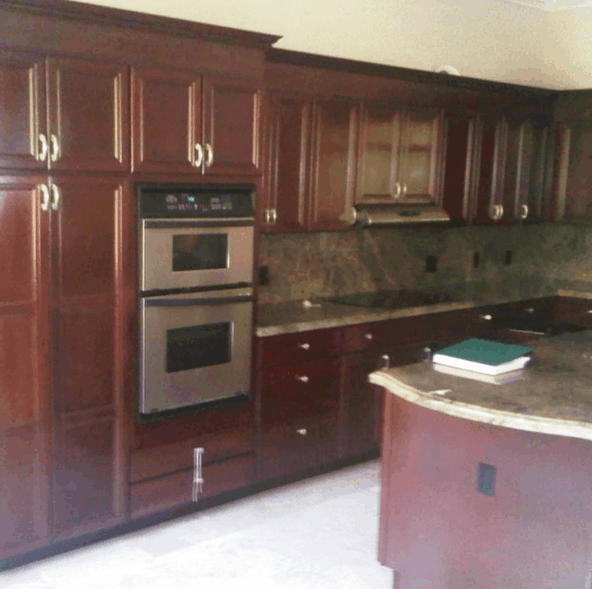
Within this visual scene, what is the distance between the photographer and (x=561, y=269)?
6176 mm

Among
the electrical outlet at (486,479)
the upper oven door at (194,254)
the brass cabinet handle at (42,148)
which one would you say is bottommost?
the electrical outlet at (486,479)

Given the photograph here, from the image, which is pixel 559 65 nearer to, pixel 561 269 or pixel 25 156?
pixel 561 269

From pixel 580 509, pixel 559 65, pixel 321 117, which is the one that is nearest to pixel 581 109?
pixel 559 65

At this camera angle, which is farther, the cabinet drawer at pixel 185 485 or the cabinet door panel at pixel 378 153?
Result: the cabinet door panel at pixel 378 153

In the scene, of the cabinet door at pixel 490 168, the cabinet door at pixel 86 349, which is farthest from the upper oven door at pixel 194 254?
the cabinet door at pixel 490 168

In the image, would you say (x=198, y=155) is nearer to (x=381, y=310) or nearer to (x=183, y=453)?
(x=183, y=453)

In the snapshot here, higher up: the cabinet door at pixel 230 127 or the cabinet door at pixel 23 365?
the cabinet door at pixel 230 127

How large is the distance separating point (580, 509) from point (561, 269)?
13.5 ft

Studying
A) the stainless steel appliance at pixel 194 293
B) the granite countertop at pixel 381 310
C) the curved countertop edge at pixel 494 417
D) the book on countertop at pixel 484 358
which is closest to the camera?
the curved countertop edge at pixel 494 417

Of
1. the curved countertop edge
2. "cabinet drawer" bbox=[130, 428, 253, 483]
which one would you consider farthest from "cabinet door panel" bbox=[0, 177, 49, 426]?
the curved countertop edge

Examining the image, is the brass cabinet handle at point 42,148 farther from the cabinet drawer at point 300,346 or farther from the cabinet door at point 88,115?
the cabinet drawer at point 300,346

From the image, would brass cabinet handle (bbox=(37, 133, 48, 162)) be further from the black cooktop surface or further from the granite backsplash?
the black cooktop surface

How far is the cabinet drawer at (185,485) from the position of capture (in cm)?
358

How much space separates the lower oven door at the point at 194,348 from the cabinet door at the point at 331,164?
821 millimetres
